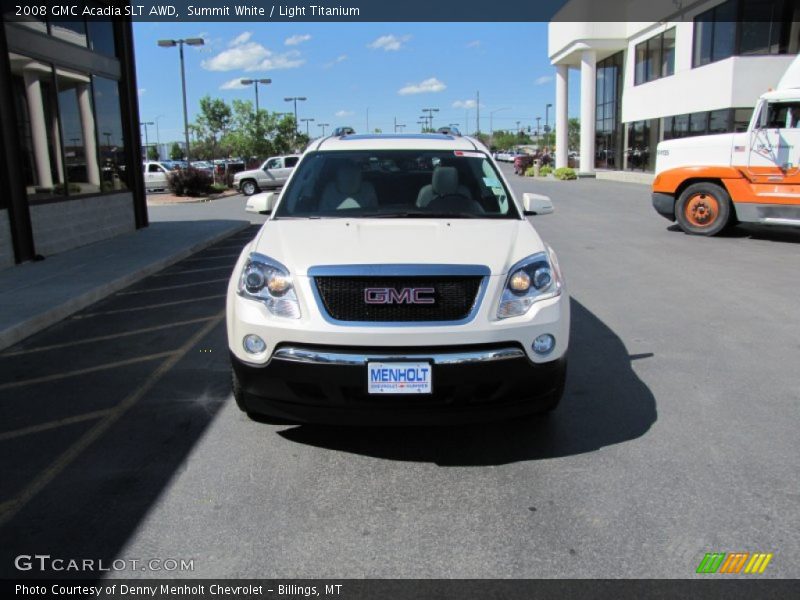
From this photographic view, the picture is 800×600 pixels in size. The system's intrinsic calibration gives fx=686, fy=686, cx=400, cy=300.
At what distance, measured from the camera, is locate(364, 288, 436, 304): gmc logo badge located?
3.62 meters

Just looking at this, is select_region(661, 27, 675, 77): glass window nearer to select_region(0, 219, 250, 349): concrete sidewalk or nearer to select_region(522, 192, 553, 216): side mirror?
select_region(0, 219, 250, 349): concrete sidewalk

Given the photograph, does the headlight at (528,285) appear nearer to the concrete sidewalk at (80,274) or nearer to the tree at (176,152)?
the concrete sidewalk at (80,274)

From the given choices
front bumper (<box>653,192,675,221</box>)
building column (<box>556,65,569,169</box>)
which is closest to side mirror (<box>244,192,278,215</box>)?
front bumper (<box>653,192,675,221</box>)

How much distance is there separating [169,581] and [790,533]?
8.89ft

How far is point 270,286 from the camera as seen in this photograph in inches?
149

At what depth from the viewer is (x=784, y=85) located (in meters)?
12.8

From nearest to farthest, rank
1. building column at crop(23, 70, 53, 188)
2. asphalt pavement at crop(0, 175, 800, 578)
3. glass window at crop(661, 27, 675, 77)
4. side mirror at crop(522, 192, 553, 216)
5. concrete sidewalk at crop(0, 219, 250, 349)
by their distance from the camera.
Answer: asphalt pavement at crop(0, 175, 800, 578), side mirror at crop(522, 192, 553, 216), concrete sidewalk at crop(0, 219, 250, 349), building column at crop(23, 70, 53, 188), glass window at crop(661, 27, 675, 77)

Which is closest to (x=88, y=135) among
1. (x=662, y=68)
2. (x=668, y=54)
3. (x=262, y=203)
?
(x=262, y=203)

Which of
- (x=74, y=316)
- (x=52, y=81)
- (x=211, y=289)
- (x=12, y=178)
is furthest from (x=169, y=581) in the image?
(x=52, y=81)

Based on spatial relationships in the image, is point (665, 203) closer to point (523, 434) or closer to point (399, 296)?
point (523, 434)

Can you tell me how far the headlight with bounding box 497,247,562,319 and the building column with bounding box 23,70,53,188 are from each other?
388 inches

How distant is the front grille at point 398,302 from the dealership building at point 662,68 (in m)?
26.7

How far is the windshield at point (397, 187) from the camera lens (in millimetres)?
4865

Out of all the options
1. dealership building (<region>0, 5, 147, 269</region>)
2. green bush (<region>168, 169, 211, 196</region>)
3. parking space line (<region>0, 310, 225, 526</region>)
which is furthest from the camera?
green bush (<region>168, 169, 211, 196</region>)
